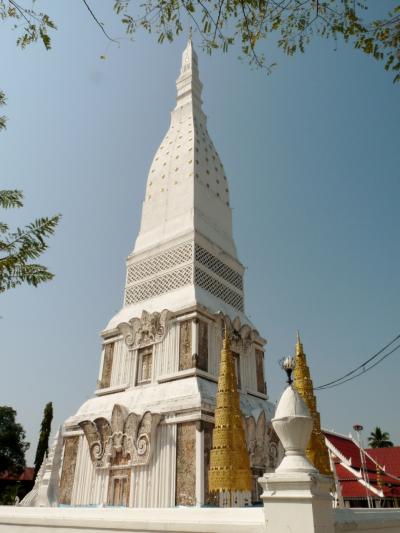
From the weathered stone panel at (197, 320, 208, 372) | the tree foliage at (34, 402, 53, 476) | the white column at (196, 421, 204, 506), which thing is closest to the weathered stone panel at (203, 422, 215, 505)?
the white column at (196, 421, 204, 506)

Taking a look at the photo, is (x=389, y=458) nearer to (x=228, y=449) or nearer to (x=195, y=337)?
(x=195, y=337)

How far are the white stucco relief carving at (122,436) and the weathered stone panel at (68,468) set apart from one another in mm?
1068

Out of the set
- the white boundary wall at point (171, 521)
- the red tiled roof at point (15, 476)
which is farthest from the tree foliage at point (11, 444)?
the white boundary wall at point (171, 521)

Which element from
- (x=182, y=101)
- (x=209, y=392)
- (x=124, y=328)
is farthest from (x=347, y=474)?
(x=182, y=101)

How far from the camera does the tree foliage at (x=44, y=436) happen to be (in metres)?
37.2

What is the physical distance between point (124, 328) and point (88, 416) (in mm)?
4217

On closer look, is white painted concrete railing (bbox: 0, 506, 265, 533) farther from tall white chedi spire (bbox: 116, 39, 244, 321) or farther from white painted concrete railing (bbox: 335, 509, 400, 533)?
tall white chedi spire (bbox: 116, 39, 244, 321)

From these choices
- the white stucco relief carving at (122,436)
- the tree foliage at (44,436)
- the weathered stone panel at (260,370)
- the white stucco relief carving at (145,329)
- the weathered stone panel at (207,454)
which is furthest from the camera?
the tree foliage at (44,436)

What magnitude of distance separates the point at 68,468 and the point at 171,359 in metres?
6.22

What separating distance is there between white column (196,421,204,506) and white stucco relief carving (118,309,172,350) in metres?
5.15

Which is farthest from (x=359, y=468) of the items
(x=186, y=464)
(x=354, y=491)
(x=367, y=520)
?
(x=367, y=520)

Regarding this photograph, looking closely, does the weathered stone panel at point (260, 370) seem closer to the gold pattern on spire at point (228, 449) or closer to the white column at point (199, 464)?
the white column at point (199, 464)

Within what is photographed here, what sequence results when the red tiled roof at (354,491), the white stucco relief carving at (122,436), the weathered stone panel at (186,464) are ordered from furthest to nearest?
the red tiled roof at (354,491), the white stucco relief carving at (122,436), the weathered stone panel at (186,464)

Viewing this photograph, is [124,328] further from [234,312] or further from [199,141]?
[199,141]
